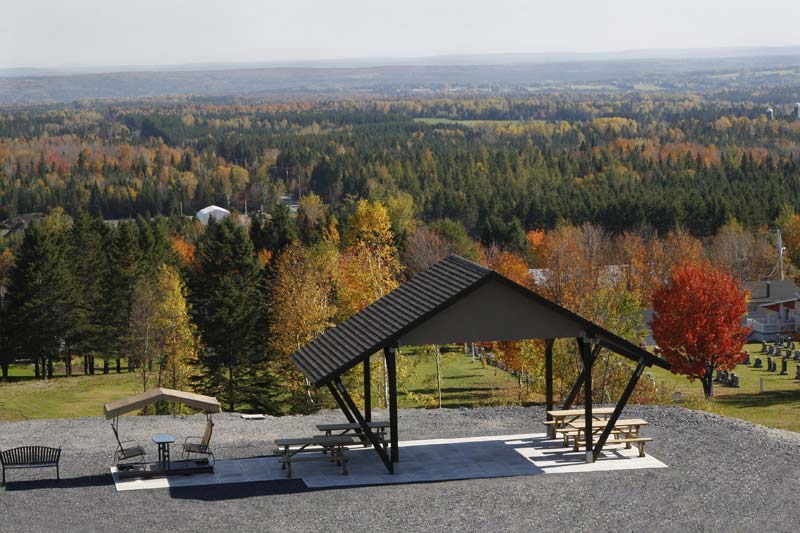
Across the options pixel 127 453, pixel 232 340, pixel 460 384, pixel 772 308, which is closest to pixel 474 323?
pixel 127 453

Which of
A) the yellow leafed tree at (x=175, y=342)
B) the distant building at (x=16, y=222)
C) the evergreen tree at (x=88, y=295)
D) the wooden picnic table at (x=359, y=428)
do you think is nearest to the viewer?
the wooden picnic table at (x=359, y=428)

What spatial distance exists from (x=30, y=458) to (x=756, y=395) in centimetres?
4476

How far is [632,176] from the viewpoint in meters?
168

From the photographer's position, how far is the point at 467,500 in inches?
795

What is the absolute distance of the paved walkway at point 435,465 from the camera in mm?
21531

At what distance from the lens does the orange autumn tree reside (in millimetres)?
56344

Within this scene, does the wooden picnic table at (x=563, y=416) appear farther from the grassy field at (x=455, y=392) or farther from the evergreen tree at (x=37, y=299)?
the evergreen tree at (x=37, y=299)

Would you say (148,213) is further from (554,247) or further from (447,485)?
(447,485)

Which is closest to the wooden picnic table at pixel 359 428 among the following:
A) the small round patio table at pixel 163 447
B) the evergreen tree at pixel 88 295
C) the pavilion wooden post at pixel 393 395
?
the pavilion wooden post at pixel 393 395

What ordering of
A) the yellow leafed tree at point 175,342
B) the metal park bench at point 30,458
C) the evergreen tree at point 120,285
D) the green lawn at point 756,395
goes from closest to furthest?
the metal park bench at point 30,458
the green lawn at point 756,395
the yellow leafed tree at point 175,342
the evergreen tree at point 120,285

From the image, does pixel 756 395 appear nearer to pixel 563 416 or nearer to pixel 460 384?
pixel 460 384

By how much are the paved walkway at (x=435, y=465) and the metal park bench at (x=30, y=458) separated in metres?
1.15

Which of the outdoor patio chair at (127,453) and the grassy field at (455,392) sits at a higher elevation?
the outdoor patio chair at (127,453)

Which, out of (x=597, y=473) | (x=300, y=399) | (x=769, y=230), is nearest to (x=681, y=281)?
(x=300, y=399)
